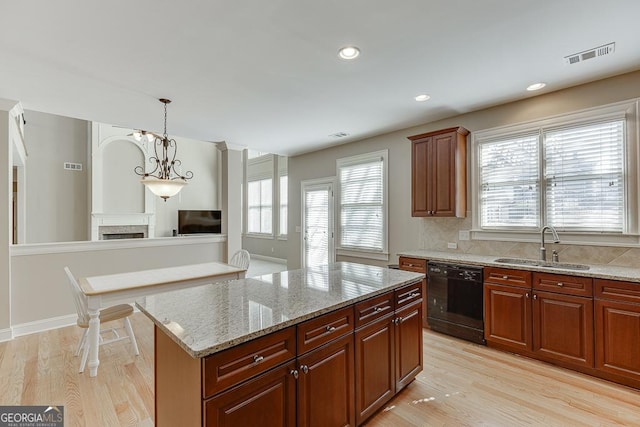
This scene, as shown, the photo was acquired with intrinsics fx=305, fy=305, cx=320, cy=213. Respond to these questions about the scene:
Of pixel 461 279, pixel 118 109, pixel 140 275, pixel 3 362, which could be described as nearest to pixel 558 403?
pixel 461 279

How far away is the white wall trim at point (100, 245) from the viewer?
11.9 ft

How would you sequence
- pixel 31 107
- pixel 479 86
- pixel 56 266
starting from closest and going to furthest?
pixel 479 86 → pixel 31 107 → pixel 56 266

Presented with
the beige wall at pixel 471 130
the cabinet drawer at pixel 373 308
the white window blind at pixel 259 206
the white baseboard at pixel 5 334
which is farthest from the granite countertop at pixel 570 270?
the white window blind at pixel 259 206

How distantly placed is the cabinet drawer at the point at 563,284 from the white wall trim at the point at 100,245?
451 cm

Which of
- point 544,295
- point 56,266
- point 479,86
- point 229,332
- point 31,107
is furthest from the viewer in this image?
point 56,266

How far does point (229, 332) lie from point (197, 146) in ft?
28.5

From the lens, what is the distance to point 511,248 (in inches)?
140

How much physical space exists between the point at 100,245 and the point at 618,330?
5693 mm

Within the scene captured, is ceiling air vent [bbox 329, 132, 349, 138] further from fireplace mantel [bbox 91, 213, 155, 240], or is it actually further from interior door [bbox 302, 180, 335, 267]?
fireplace mantel [bbox 91, 213, 155, 240]

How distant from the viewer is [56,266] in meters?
3.85

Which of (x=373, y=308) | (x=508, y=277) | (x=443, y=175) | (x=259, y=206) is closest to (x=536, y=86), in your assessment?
(x=443, y=175)

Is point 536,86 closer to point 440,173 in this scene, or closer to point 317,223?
point 440,173

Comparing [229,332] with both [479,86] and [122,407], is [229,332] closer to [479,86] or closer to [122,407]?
[122,407]

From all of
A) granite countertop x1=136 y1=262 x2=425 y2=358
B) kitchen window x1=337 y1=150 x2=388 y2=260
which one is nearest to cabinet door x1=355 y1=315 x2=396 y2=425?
granite countertop x1=136 y1=262 x2=425 y2=358
